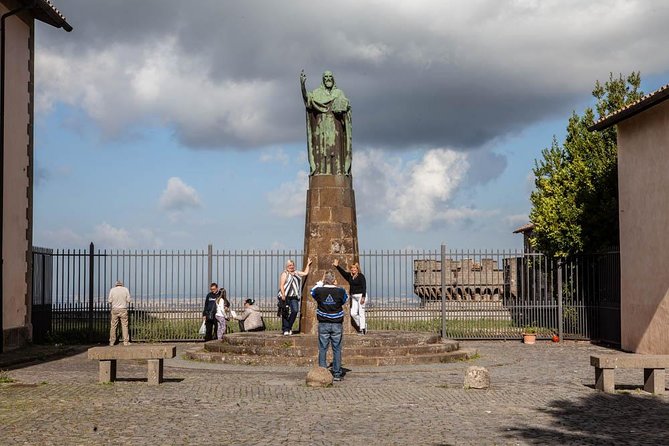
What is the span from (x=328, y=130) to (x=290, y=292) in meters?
3.30

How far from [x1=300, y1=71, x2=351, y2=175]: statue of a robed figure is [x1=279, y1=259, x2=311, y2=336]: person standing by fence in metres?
1.97

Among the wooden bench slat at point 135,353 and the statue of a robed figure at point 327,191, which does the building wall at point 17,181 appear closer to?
the statue of a robed figure at point 327,191

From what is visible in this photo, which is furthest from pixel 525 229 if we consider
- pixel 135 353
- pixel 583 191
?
pixel 135 353

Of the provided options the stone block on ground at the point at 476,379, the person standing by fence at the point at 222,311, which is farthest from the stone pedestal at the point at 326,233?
the stone block on ground at the point at 476,379

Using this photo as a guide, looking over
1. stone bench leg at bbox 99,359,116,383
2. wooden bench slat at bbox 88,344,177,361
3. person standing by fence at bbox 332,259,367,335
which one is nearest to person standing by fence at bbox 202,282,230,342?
person standing by fence at bbox 332,259,367,335

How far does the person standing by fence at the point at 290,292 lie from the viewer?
18.2 m

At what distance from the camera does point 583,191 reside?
83.3 feet

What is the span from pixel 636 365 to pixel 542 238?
522 inches

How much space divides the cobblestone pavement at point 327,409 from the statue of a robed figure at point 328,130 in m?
4.54

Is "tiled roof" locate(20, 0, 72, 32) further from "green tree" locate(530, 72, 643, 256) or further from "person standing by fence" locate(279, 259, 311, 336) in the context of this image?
"green tree" locate(530, 72, 643, 256)

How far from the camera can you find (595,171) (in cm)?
2552

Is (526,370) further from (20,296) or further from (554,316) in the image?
(20,296)

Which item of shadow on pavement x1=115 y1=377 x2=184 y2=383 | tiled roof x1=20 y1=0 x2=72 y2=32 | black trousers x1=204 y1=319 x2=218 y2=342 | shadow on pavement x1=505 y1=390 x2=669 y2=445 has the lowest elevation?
shadow on pavement x1=505 y1=390 x2=669 y2=445

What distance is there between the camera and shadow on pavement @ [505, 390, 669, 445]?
8969 mm
